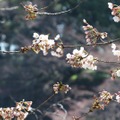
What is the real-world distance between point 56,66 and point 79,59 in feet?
30.7

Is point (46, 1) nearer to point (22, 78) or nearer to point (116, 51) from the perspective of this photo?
point (22, 78)

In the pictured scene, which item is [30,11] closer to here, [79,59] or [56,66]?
[79,59]

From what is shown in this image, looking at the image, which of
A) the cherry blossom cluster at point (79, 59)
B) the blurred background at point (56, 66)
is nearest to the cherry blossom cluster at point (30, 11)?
the cherry blossom cluster at point (79, 59)

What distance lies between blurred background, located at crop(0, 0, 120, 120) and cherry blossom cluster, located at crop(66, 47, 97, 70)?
630cm

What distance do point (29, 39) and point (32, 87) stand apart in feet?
8.76

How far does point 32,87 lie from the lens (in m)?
11.5

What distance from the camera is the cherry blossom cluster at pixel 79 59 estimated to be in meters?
2.62

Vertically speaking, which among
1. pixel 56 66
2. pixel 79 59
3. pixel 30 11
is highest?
pixel 30 11

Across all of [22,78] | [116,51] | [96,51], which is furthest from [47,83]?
[116,51]

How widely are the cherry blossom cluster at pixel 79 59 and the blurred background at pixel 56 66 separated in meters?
6.30

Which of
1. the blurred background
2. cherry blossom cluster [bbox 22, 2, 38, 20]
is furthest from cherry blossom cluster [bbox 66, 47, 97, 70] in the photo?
the blurred background

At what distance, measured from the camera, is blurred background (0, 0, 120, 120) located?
10.2 meters

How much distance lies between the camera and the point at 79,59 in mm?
2637

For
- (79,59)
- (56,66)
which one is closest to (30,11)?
(79,59)
